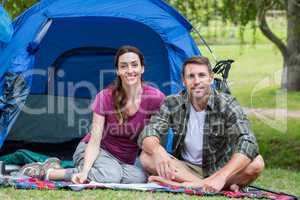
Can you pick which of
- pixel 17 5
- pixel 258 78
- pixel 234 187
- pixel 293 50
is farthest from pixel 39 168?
pixel 258 78

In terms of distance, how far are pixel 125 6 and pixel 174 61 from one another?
1.95ft

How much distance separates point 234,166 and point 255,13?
374cm

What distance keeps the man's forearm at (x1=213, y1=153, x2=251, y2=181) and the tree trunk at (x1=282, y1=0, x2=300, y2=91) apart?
122 inches

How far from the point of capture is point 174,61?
5410 millimetres

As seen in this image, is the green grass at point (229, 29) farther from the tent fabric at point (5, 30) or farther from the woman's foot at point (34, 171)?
the woman's foot at point (34, 171)

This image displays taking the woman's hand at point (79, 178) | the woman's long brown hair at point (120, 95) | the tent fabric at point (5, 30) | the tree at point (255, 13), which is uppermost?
the tree at point (255, 13)

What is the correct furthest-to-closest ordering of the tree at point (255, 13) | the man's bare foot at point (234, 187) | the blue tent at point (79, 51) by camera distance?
the tree at point (255, 13)
the blue tent at point (79, 51)
the man's bare foot at point (234, 187)

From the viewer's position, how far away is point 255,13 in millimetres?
7676

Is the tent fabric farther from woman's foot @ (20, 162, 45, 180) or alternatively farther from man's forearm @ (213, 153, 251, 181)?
man's forearm @ (213, 153, 251, 181)

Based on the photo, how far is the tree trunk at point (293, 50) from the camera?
295 inches

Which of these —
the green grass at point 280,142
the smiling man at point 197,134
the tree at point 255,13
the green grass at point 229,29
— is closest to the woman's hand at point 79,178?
the smiling man at point 197,134

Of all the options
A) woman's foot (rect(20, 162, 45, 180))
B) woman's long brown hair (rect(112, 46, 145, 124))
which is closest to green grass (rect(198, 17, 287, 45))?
woman's long brown hair (rect(112, 46, 145, 124))

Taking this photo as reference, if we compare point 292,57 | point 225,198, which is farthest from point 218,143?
point 292,57

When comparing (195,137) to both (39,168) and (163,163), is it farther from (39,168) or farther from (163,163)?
(39,168)
